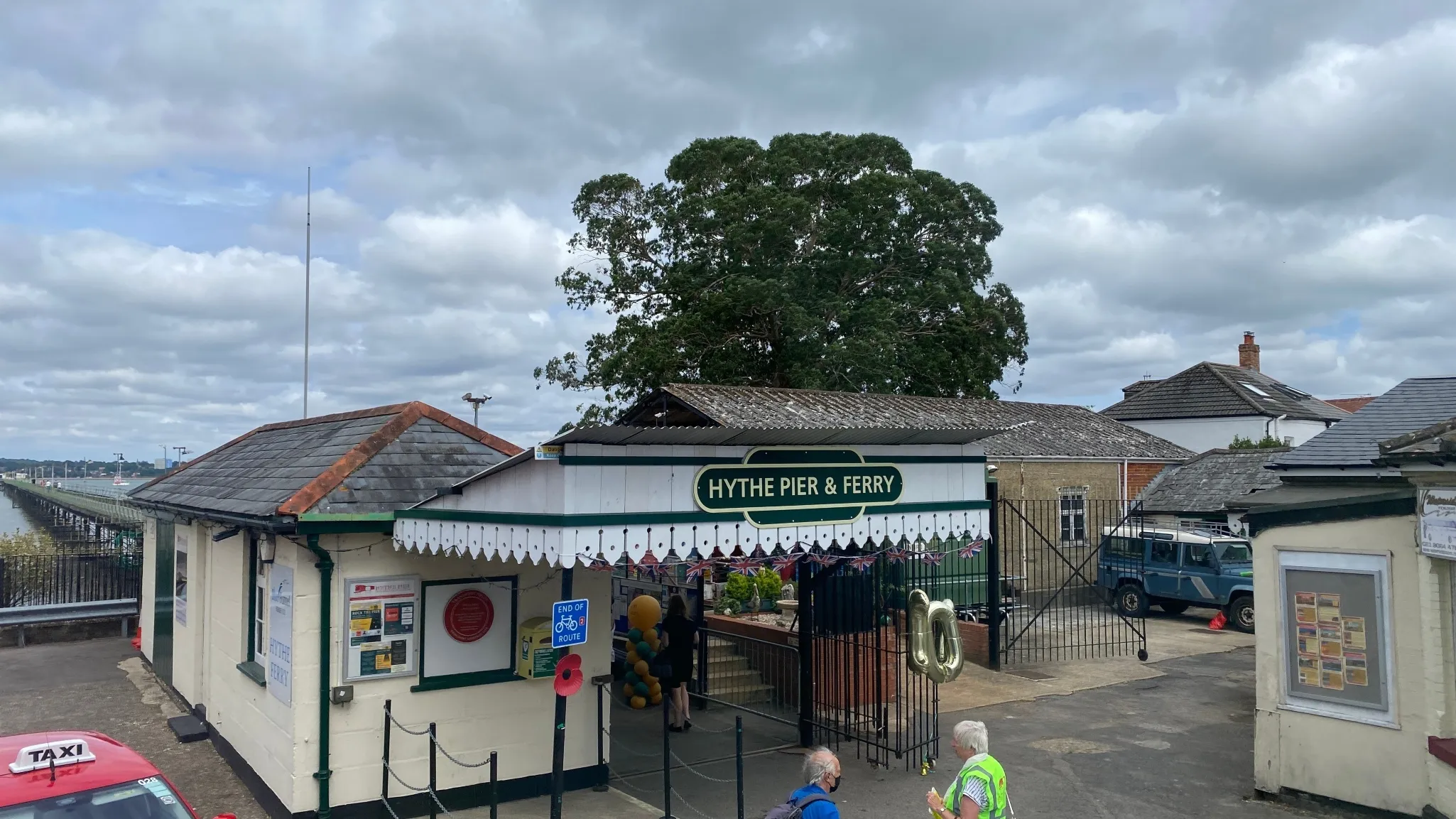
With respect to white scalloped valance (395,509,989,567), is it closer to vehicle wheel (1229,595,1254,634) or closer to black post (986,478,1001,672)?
black post (986,478,1001,672)

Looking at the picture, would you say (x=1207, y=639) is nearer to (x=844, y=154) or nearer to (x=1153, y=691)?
(x=1153, y=691)

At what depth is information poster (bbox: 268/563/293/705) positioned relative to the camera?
7.89 metres

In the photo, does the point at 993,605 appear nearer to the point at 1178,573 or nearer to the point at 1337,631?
the point at 1337,631

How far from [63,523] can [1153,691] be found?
50.5 metres

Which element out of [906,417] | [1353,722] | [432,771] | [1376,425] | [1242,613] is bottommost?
[1242,613]

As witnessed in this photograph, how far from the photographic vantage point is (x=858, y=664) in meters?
10.4

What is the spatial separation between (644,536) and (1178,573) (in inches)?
674

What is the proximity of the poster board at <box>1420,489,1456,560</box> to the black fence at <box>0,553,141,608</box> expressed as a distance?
20.1 m

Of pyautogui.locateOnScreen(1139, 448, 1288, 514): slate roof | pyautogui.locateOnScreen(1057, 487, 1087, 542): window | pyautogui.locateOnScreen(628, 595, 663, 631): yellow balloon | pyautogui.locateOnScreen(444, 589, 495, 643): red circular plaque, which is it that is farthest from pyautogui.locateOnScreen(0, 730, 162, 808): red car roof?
pyautogui.locateOnScreen(1139, 448, 1288, 514): slate roof

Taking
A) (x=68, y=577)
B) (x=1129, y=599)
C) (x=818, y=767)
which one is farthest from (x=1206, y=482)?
(x=68, y=577)

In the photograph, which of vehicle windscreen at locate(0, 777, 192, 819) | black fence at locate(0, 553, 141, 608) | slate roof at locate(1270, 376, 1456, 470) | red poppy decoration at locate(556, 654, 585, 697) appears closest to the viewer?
vehicle windscreen at locate(0, 777, 192, 819)

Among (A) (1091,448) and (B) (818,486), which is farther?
(A) (1091,448)

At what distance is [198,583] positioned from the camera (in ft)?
38.1

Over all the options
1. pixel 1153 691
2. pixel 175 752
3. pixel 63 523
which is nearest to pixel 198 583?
pixel 175 752
